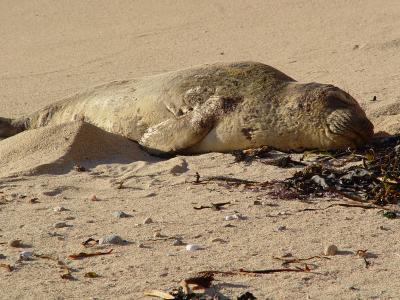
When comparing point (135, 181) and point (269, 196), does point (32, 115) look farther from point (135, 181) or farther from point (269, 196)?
point (269, 196)

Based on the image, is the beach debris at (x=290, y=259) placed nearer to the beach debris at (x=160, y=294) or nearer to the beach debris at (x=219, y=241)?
the beach debris at (x=219, y=241)

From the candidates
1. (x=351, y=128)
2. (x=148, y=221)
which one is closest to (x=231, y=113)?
(x=351, y=128)

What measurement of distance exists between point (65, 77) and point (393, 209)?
776 centimetres

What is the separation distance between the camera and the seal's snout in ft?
22.2

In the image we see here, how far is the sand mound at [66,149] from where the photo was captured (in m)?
6.93

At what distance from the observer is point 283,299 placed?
3.87 metres

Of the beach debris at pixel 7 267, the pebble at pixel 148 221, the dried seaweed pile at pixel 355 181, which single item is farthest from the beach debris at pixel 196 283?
the dried seaweed pile at pixel 355 181

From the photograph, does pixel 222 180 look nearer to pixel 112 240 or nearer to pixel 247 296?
pixel 112 240

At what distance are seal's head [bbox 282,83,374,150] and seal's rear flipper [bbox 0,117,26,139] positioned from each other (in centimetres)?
299

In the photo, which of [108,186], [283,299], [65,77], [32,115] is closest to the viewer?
[283,299]

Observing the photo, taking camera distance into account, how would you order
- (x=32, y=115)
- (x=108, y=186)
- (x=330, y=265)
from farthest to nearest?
1. (x=32, y=115)
2. (x=108, y=186)
3. (x=330, y=265)

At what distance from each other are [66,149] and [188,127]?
1042 millimetres

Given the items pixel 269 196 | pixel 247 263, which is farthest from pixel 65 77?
pixel 247 263

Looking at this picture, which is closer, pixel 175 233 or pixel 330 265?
pixel 330 265
